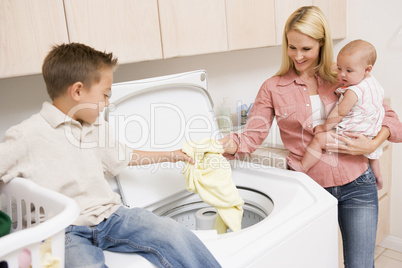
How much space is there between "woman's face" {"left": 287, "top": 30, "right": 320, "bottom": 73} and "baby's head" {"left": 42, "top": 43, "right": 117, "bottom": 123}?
2.42 feet

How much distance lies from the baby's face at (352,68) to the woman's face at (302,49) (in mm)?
106

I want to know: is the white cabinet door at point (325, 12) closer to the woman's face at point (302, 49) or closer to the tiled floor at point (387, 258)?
the woman's face at point (302, 49)

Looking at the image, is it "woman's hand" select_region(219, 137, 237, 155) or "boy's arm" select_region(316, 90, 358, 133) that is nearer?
"boy's arm" select_region(316, 90, 358, 133)

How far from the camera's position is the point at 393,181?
241cm

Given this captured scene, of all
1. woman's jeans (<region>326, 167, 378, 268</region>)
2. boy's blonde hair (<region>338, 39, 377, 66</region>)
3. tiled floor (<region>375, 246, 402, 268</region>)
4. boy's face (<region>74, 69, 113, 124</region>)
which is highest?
boy's blonde hair (<region>338, 39, 377, 66</region>)

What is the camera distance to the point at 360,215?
149 centimetres

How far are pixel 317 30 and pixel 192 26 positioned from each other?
0.50 metres

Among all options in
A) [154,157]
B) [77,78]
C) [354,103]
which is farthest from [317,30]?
[77,78]

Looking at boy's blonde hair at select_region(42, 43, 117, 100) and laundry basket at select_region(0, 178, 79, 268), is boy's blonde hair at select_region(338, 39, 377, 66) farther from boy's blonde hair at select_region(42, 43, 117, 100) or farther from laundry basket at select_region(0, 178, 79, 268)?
laundry basket at select_region(0, 178, 79, 268)

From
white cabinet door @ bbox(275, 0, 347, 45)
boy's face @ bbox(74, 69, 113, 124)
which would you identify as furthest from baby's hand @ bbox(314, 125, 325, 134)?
boy's face @ bbox(74, 69, 113, 124)

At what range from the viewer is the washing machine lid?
140 cm

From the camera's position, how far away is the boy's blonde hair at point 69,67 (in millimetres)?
1073

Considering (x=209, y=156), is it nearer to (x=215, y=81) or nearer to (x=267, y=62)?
(x=215, y=81)

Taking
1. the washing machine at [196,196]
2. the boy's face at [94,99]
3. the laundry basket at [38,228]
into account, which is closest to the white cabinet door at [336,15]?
the washing machine at [196,196]
